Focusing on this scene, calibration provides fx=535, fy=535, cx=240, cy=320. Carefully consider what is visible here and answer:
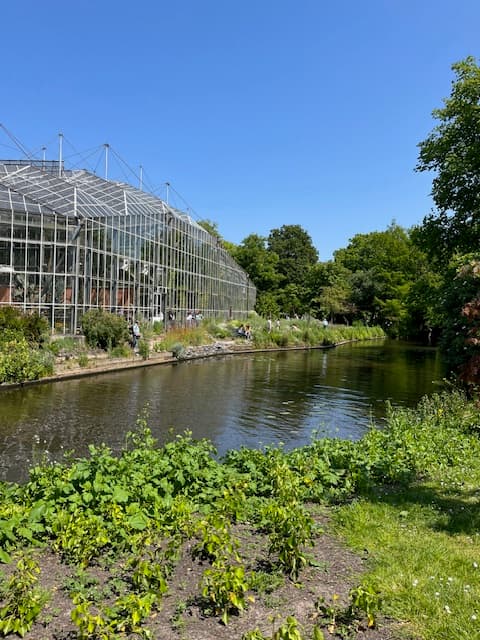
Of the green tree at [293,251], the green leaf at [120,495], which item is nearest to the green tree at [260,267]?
the green tree at [293,251]

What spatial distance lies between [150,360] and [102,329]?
284cm

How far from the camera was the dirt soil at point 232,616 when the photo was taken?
366 cm

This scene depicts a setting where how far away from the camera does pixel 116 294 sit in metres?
28.2

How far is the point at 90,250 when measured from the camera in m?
26.0

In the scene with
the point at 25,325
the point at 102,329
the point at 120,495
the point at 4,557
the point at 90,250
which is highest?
the point at 90,250

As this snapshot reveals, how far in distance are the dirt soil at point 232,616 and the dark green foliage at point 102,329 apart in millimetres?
19208

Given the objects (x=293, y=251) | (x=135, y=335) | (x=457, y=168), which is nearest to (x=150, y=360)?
(x=135, y=335)

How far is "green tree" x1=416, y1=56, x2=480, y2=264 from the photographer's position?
23.2 metres

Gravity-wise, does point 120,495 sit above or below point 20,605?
above

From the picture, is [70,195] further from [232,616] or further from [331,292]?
[331,292]

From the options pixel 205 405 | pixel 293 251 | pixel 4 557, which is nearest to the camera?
pixel 4 557

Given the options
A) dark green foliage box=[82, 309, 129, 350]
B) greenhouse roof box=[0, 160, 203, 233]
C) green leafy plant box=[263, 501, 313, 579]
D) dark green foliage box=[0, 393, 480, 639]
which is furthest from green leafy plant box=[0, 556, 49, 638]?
greenhouse roof box=[0, 160, 203, 233]

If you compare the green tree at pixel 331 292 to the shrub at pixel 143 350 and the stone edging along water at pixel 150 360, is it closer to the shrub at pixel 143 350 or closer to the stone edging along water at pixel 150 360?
the stone edging along water at pixel 150 360

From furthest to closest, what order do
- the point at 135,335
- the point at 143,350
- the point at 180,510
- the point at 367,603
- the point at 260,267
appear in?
1. the point at 260,267
2. the point at 135,335
3. the point at 143,350
4. the point at 180,510
5. the point at 367,603
